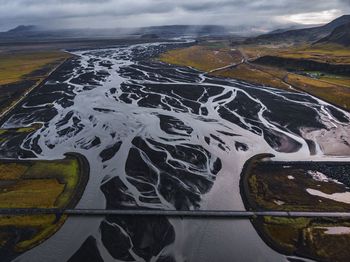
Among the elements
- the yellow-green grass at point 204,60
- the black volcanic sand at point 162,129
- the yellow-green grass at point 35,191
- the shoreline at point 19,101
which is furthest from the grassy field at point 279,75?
the yellow-green grass at point 35,191

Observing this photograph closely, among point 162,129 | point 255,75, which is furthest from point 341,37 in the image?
point 162,129

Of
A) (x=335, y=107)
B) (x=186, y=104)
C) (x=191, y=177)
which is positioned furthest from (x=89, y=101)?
(x=335, y=107)

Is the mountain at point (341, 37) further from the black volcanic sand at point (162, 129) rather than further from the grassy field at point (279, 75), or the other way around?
the black volcanic sand at point (162, 129)

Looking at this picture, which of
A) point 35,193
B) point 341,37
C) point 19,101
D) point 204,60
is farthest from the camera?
point 341,37

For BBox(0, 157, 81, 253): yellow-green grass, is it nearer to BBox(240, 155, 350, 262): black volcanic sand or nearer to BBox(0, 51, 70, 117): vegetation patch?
BBox(240, 155, 350, 262): black volcanic sand

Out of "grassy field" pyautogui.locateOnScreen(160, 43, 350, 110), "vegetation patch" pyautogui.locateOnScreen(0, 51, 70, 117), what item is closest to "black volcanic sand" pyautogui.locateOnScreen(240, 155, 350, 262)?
"grassy field" pyautogui.locateOnScreen(160, 43, 350, 110)

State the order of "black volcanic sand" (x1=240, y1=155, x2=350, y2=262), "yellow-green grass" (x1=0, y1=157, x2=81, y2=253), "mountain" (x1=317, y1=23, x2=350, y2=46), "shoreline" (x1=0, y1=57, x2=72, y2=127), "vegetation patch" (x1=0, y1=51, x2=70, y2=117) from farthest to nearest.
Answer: "mountain" (x1=317, y1=23, x2=350, y2=46), "vegetation patch" (x1=0, y1=51, x2=70, y2=117), "shoreline" (x1=0, y1=57, x2=72, y2=127), "yellow-green grass" (x1=0, y1=157, x2=81, y2=253), "black volcanic sand" (x1=240, y1=155, x2=350, y2=262)

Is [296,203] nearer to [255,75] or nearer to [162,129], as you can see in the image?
[162,129]
